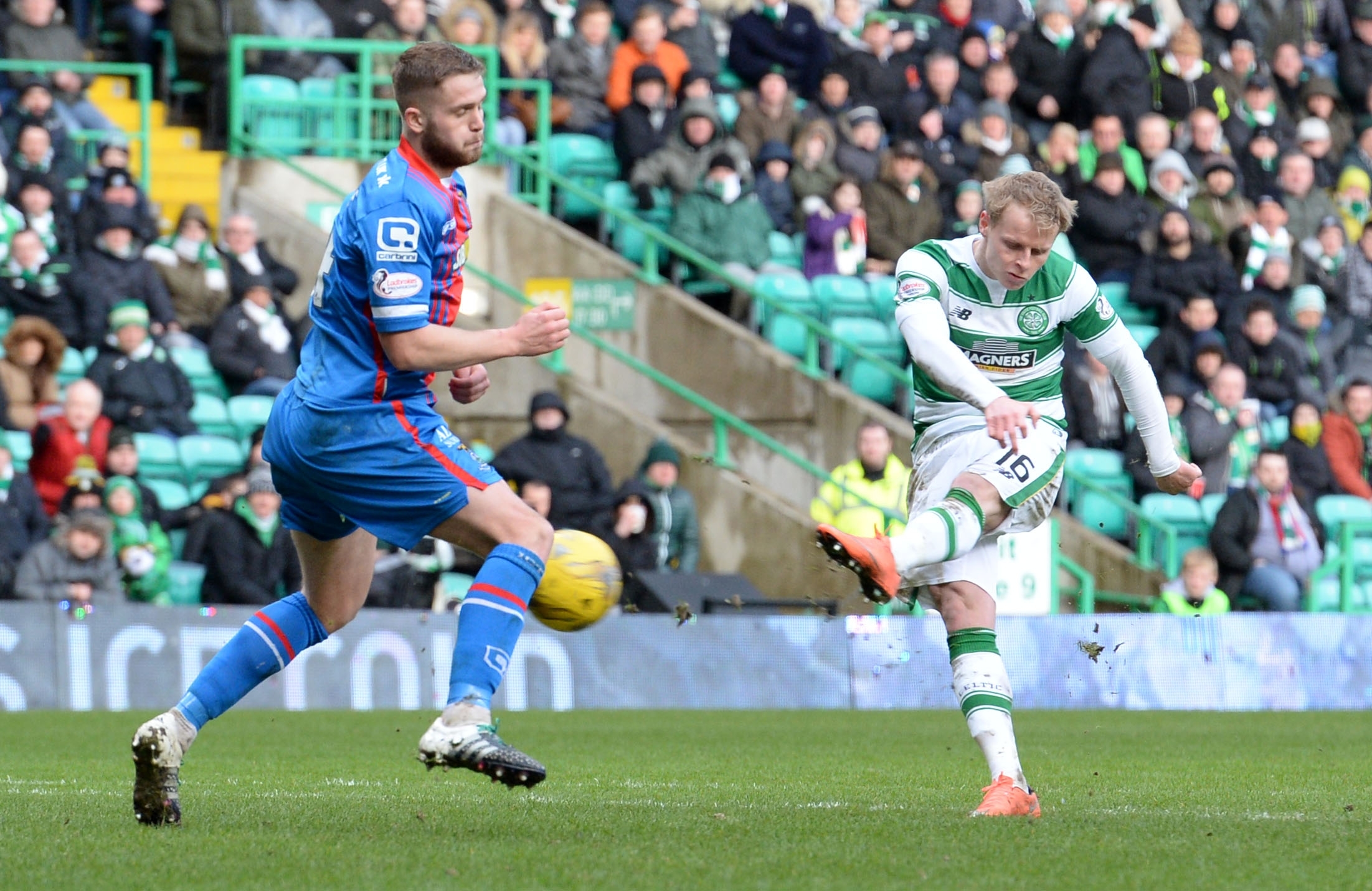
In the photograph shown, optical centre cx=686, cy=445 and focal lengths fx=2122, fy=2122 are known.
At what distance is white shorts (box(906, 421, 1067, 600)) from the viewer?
22.4 feet

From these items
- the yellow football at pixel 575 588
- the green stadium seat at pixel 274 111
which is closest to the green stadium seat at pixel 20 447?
the green stadium seat at pixel 274 111

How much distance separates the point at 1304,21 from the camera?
24531mm

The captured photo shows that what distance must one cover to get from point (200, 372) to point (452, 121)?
10.4 metres

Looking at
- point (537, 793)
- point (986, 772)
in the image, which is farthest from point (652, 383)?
point (537, 793)

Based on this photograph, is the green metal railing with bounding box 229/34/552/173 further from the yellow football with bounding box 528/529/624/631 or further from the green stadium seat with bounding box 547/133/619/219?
the yellow football with bounding box 528/529/624/631

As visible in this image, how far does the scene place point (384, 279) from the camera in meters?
5.68

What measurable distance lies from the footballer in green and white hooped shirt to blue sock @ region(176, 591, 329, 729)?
1.59 metres

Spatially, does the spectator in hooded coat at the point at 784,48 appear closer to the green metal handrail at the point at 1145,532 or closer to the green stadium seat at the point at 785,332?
the green stadium seat at the point at 785,332

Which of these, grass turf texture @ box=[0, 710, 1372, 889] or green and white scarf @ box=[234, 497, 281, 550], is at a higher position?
grass turf texture @ box=[0, 710, 1372, 889]

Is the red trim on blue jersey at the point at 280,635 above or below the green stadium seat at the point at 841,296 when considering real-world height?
above

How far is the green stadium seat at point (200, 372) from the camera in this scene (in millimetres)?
15773

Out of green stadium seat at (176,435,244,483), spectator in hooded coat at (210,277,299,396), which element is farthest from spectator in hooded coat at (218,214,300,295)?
green stadium seat at (176,435,244,483)

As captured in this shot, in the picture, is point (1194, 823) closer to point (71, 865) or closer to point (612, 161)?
point (71, 865)

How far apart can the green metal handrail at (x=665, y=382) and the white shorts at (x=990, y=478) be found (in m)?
9.78
